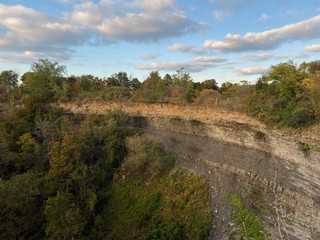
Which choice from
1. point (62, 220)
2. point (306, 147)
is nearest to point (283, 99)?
point (306, 147)

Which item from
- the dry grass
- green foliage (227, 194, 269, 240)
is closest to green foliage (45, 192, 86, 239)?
green foliage (227, 194, 269, 240)

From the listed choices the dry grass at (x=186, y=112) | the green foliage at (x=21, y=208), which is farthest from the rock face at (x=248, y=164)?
the green foliage at (x=21, y=208)

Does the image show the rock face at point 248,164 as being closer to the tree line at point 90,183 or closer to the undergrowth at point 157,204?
the undergrowth at point 157,204

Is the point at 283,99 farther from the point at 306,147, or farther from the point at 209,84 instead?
the point at 209,84

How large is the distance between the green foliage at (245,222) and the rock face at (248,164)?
0.34 m

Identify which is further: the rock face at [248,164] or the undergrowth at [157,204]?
the undergrowth at [157,204]

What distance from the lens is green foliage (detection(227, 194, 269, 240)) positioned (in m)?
14.1

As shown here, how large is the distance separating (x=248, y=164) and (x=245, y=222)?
439cm

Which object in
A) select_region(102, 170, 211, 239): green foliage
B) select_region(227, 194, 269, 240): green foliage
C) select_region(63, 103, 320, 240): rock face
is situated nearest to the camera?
select_region(227, 194, 269, 240): green foliage

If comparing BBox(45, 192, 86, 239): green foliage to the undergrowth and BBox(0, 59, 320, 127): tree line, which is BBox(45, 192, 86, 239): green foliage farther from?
BBox(0, 59, 320, 127): tree line

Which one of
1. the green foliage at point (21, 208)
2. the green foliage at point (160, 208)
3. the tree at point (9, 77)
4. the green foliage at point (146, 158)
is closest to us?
the green foliage at point (160, 208)

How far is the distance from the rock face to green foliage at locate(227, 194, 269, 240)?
1.11ft

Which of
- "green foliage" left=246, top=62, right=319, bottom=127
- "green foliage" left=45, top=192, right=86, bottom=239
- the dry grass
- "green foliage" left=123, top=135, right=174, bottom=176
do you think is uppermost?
"green foliage" left=246, top=62, right=319, bottom=127

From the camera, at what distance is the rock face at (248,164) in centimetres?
1445
